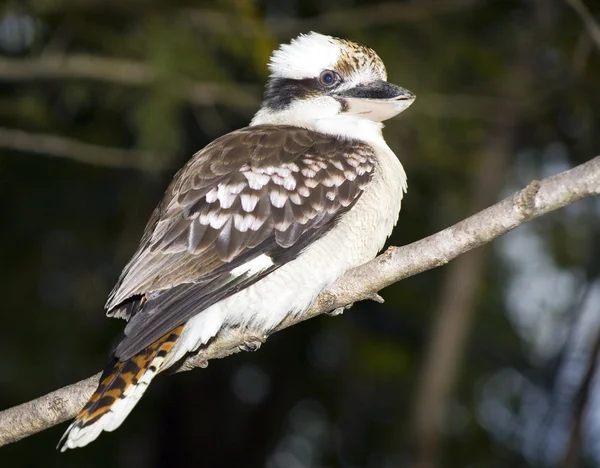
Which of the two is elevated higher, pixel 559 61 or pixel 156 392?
pixel 559 61

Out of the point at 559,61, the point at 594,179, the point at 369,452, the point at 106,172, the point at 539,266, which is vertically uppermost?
the point at 594,179

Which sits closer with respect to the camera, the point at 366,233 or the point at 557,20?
the point at 366,233

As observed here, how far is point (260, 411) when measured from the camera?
7.96 metres

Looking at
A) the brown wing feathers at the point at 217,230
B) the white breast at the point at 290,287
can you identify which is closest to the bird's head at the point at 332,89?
the brown wing feathers at the point at 217,230

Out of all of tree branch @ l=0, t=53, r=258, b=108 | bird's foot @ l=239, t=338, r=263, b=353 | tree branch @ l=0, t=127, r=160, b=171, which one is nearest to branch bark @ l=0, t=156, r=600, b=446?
bird's foot @ l=239, t=338, r=263, b=353

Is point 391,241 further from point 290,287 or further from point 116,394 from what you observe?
point 116,394

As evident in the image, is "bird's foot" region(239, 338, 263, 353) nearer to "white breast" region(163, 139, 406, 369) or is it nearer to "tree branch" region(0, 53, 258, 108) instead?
"white breast" region(163, 139, 406, 369)

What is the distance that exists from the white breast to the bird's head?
479 mm

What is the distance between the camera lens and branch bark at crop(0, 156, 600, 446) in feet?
9.75

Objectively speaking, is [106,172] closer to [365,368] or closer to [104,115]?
[104,115]

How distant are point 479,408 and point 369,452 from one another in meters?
0.87

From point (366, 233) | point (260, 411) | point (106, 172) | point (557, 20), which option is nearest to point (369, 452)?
point (260, 411)

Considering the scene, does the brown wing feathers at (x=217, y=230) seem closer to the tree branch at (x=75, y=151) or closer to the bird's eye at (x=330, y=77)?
the bird's eye at (x=330, y=77)

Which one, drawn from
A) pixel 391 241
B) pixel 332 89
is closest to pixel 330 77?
pixel 332 89
